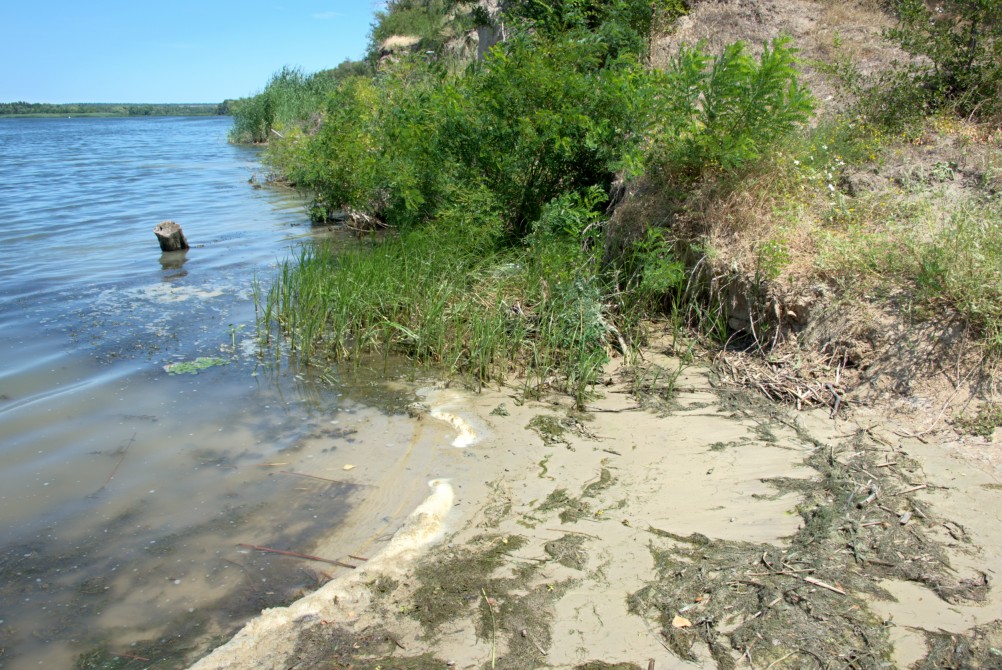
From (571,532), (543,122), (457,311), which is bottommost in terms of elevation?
(571,532)

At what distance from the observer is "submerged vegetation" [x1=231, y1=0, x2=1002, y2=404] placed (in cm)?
588

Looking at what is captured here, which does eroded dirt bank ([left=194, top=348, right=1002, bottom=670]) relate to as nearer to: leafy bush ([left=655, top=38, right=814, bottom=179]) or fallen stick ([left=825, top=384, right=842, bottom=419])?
fallen stick ([left=825, top=384, right=842, bottom=419])

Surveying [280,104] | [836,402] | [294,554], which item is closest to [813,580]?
[836,402]

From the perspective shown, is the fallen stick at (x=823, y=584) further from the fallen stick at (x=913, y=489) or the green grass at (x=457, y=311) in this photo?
the green grass at (x=457, y=311)

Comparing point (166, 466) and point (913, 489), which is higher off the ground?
point (913, 489)

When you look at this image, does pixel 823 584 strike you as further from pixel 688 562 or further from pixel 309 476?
pixel 309 476

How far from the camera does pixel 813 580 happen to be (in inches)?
134

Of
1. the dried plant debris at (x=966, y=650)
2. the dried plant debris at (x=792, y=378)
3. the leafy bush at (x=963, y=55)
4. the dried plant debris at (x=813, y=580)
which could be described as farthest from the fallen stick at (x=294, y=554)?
the leafy bush at (x=963, y=55)

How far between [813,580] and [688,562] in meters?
0.57

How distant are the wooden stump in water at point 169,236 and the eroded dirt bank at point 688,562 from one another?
8.68 m

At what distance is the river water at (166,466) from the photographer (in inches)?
147

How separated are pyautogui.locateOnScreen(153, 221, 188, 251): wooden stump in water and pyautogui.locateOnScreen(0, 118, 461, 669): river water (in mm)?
1348

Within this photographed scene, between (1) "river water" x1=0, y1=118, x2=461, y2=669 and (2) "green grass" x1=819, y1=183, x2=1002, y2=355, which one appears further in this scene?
(2) "green grass" x1=819, y1=183, x2=1002, y2=355

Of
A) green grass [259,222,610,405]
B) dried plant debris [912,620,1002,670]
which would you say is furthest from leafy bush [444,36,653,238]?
dried plant debris [912,620,1002,670]
